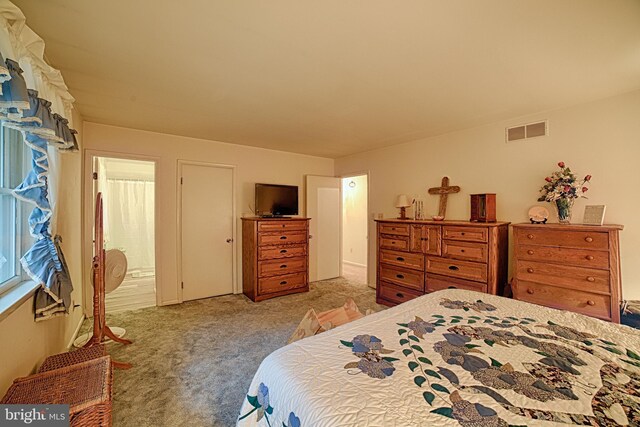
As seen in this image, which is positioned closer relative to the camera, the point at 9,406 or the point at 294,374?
the point at 294,374

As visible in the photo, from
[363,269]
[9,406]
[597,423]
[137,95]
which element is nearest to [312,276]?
[363,269]

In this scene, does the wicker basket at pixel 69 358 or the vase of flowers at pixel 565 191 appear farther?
the vase of flowers at pixel 565 191

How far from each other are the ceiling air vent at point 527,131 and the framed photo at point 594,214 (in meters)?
0.88

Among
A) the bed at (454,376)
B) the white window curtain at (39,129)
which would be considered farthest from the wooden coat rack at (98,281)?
the bed at (454,376)

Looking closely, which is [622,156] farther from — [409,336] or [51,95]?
[51,95]

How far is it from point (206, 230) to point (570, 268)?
14.1ft

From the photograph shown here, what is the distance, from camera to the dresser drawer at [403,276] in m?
3.36

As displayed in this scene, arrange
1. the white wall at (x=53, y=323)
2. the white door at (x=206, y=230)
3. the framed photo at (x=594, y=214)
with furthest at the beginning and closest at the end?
1. the white door at (x=206, y=230)
2. the framed photo at (x=594, y=214)
3. the white wall at (x=53, y=323)

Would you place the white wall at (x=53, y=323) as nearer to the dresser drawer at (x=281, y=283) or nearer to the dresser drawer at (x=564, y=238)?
the dresser drawer at (x=281, y=283)

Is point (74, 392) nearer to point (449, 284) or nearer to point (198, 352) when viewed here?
point (198, 352)

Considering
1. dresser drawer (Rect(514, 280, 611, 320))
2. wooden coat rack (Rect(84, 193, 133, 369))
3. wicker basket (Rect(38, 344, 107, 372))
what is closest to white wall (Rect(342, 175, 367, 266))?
dresser drawer (Rect(514, 280, 611, 320))

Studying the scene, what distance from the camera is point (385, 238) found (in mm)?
3758

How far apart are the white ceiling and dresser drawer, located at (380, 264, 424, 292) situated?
1908mm

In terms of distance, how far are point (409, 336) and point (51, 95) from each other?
2.51m
